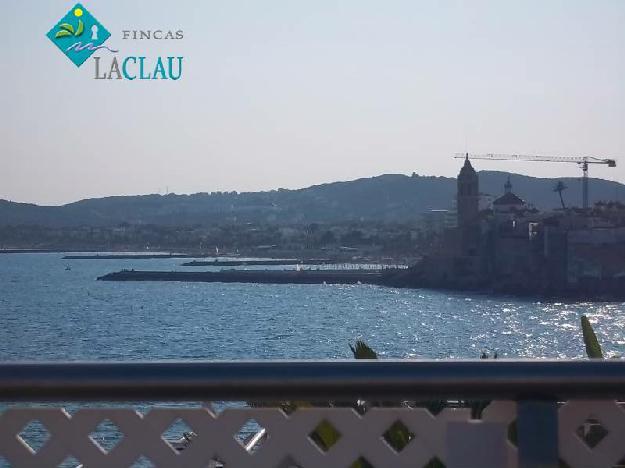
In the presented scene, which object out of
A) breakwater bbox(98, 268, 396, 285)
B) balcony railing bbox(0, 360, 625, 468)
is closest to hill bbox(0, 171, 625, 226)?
breakwater bbox(98, 268, 396, 285)

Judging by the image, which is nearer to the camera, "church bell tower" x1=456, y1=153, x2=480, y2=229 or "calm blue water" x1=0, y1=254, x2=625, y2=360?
"calm blue water" x1=0, y1=254, x2=625, y2=360

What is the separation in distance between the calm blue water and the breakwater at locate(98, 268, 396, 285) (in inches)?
51.3

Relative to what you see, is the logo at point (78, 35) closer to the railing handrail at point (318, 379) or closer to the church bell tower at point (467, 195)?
the railing handrail at point (318, 379)

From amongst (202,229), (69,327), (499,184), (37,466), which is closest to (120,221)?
(202,229)

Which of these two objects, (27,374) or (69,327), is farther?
(69,327)

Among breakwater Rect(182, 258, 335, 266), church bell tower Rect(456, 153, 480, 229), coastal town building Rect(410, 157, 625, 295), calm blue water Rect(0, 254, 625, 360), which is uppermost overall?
church bell tower Rect(456, 153, 480, 229)

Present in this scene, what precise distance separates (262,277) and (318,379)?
61.5 meters

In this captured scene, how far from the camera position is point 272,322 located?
36969mm

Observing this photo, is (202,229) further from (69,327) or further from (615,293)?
(69,327)

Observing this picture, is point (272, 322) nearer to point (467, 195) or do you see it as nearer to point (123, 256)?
point (467, 195)

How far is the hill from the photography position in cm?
7788

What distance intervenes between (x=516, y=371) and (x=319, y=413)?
28 cm

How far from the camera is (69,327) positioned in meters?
33.9

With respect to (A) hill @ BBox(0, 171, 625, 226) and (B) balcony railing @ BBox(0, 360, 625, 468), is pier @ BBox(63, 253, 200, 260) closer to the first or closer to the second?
(A) hill @ BBox(0, 171, 625, 226)
